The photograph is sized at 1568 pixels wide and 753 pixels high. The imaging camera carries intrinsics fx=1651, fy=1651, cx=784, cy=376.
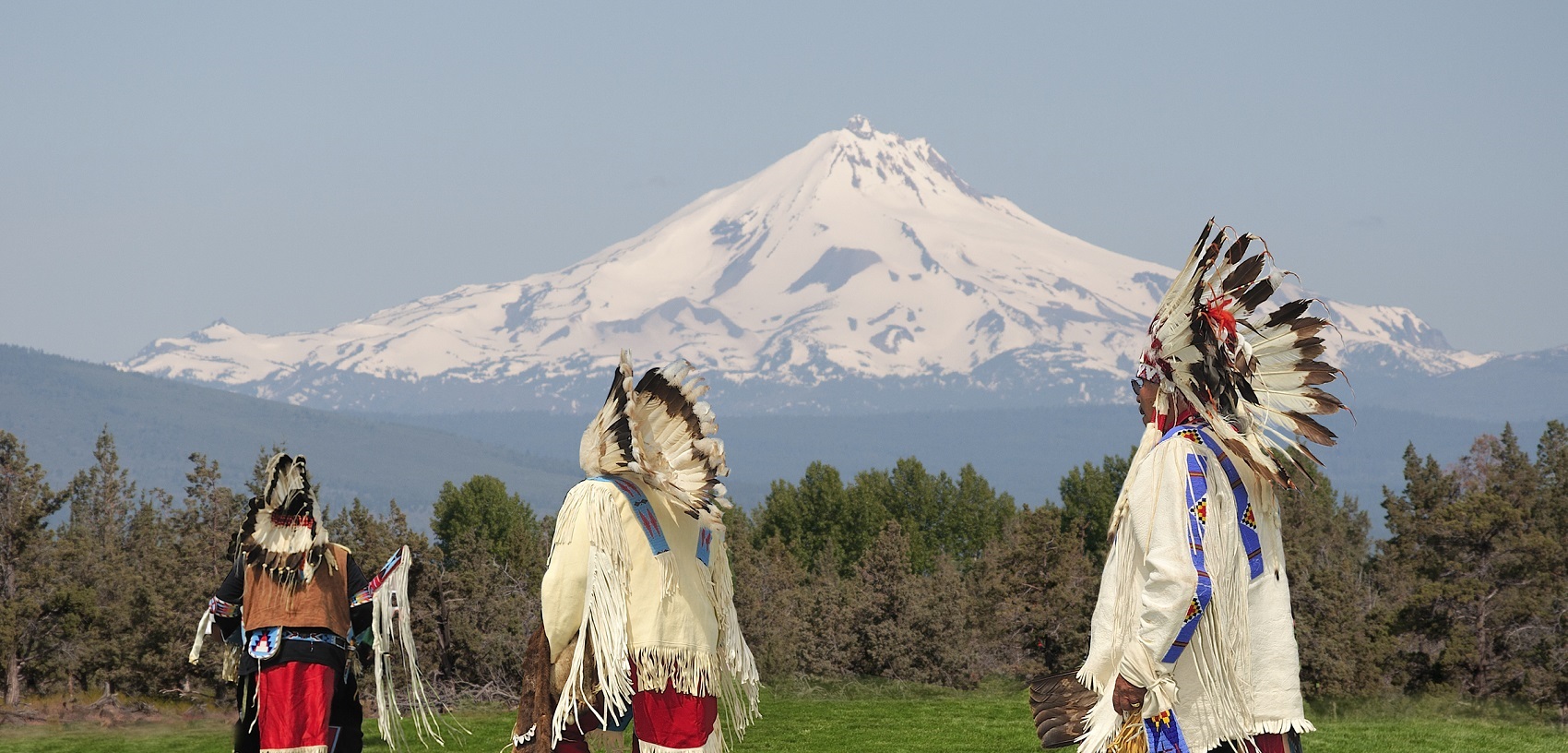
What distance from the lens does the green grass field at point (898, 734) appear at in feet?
53.0

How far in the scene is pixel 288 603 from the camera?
9750mm

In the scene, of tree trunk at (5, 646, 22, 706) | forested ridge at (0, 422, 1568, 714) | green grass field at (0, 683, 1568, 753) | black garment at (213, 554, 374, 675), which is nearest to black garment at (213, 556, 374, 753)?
black garment at (213, 554, 374, 675)


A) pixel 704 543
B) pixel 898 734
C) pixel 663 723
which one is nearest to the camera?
pixel 663 723

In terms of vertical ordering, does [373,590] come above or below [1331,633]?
above

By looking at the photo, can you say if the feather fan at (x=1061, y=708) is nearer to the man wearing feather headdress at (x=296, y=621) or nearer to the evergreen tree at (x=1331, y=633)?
the man wearing feather headdress at (x=296, y=621)

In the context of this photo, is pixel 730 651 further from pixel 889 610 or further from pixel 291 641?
pixel 889 610

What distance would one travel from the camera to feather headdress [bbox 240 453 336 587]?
32.1 feet

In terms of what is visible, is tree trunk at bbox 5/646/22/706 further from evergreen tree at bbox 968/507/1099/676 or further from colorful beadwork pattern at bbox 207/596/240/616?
colorful beadwork pattern at bbox 207/596/240/616

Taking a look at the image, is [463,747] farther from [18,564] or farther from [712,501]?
[18,564]

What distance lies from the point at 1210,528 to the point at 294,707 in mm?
5749

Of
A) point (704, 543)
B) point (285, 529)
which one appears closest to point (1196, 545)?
point (704, 543)

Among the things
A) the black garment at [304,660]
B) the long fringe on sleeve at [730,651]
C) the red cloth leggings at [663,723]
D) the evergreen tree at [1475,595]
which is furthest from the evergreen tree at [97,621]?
the evergreen tree at [1475,595]

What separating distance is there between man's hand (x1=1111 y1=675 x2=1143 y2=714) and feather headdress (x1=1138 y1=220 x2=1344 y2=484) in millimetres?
1038

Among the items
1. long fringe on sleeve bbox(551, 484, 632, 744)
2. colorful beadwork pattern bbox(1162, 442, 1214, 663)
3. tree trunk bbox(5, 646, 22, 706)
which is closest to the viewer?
colorful beadwork pattern bbox(1162, 442, 1214, 663)
